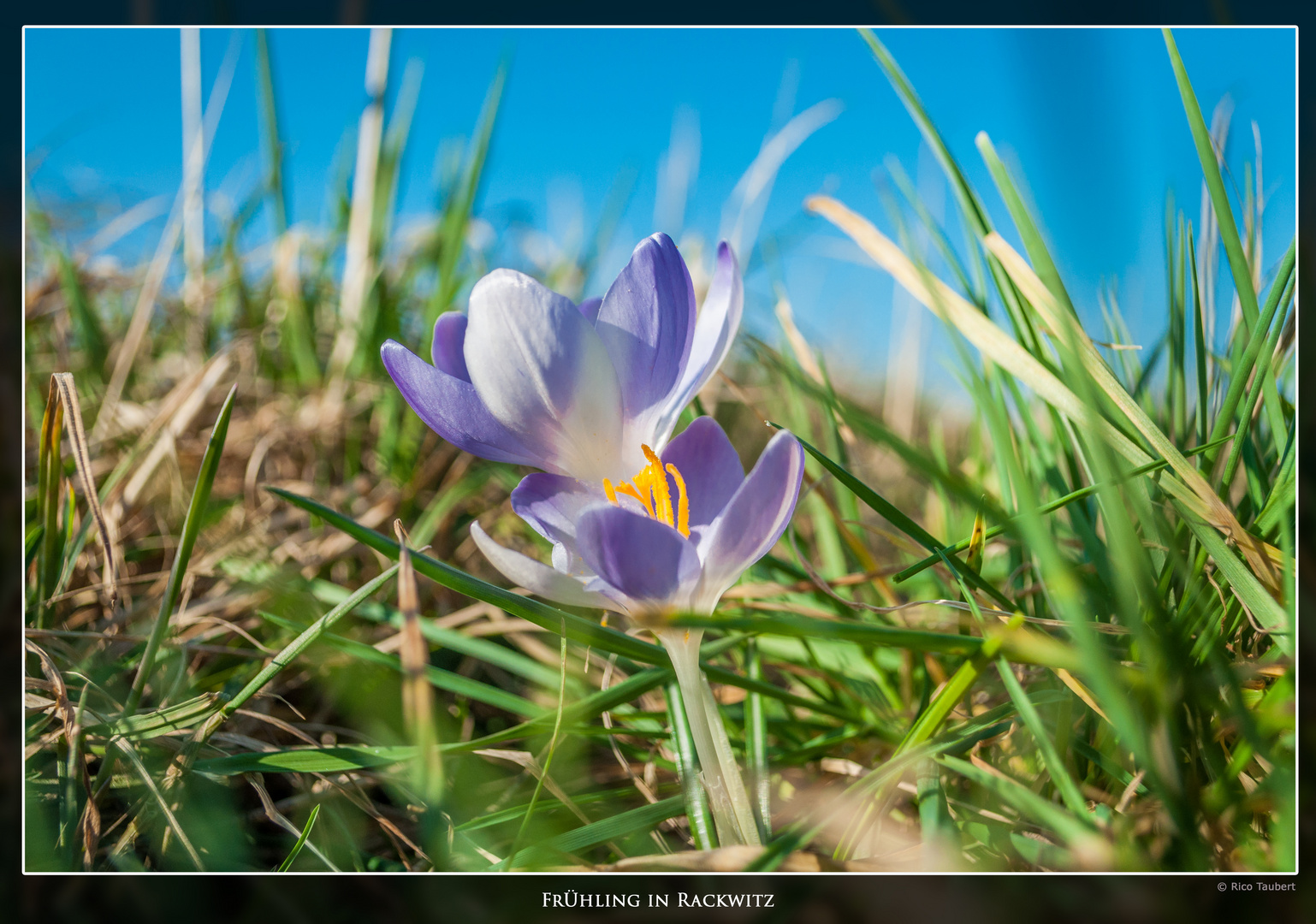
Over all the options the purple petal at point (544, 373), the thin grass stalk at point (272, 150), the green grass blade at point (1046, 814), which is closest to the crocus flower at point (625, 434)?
the purple petal at point (544, 373)

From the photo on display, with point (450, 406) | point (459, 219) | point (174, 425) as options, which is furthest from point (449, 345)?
point (459, 219)

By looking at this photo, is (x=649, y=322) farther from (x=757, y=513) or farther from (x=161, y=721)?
(x=161, y=721)

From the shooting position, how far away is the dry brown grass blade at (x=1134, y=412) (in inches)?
14.5

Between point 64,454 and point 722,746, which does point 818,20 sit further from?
point 64,454

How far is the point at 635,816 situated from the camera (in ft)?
1.25

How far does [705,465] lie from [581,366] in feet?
0.23

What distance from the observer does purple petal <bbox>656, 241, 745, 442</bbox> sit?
1.02ft

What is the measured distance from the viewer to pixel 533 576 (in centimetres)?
29

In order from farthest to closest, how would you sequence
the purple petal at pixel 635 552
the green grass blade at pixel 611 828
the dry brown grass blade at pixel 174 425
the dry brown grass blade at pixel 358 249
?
the dry brown grass blade at pixel 358 249 < the dry brown grass blade at pixel 174 425 < the green grass blade at pixel 611 828 < the purple petal at pixel 635 552

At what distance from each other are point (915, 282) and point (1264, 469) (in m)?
0.24

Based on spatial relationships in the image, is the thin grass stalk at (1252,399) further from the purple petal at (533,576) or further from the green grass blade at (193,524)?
the green grass blade at (193,524)

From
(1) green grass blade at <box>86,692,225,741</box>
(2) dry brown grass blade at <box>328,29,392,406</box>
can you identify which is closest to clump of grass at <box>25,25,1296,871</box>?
(1) green grass blade at <box>86,692,225,741</box>

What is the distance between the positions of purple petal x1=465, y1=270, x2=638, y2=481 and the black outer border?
210mm

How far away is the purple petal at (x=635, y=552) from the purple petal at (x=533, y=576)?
0.01 meters
